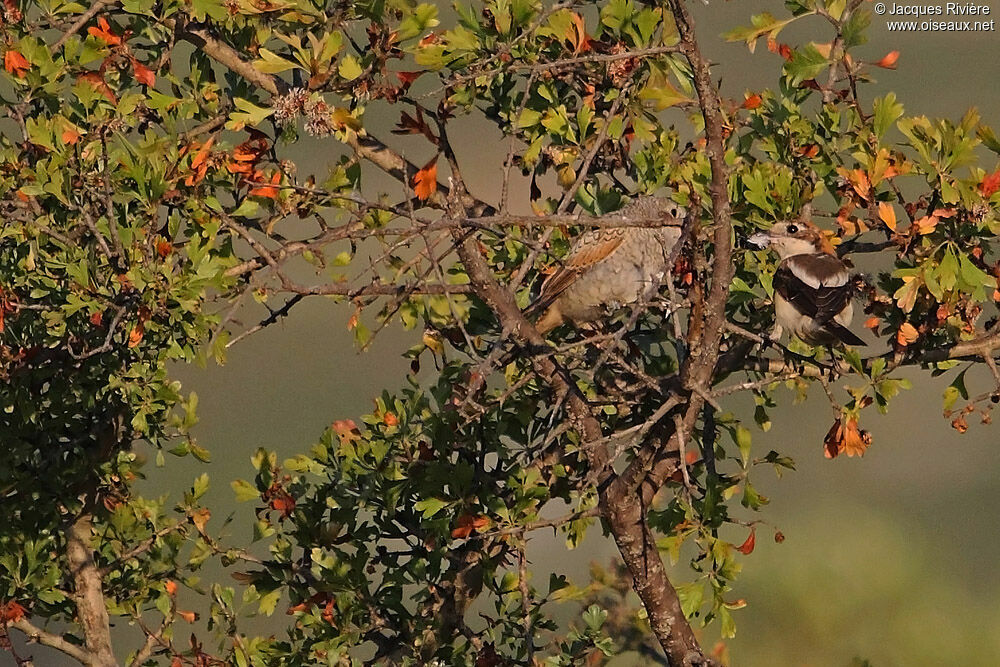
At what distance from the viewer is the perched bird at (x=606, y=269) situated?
6.92 m

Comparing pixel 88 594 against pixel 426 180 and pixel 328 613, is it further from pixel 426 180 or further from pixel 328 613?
pixel 426 180

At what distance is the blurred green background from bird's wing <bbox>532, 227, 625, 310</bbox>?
338 centimetres

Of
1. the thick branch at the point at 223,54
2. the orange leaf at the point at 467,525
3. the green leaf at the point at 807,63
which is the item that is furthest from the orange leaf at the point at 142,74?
the green leaf at the point at 807,63

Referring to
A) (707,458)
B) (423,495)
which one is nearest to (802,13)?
(707,458)

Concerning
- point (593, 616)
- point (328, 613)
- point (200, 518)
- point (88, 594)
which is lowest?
point (593, 616)

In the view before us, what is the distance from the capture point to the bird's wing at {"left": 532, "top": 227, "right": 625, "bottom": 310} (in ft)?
21.3

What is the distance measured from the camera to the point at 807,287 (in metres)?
5.92

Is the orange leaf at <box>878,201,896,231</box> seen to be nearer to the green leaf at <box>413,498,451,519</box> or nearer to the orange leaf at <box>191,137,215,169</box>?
the green leaf at <box>413,498,451,519</box>

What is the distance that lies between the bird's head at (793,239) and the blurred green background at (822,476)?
5.22 meters

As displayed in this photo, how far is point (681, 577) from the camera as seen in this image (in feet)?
39.7

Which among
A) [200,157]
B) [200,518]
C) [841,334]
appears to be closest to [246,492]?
[200,518]

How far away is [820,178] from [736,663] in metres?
6.44

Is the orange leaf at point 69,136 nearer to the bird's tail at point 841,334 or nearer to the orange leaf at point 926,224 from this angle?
the orange leaf at point 926,224

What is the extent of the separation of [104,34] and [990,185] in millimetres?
3519
